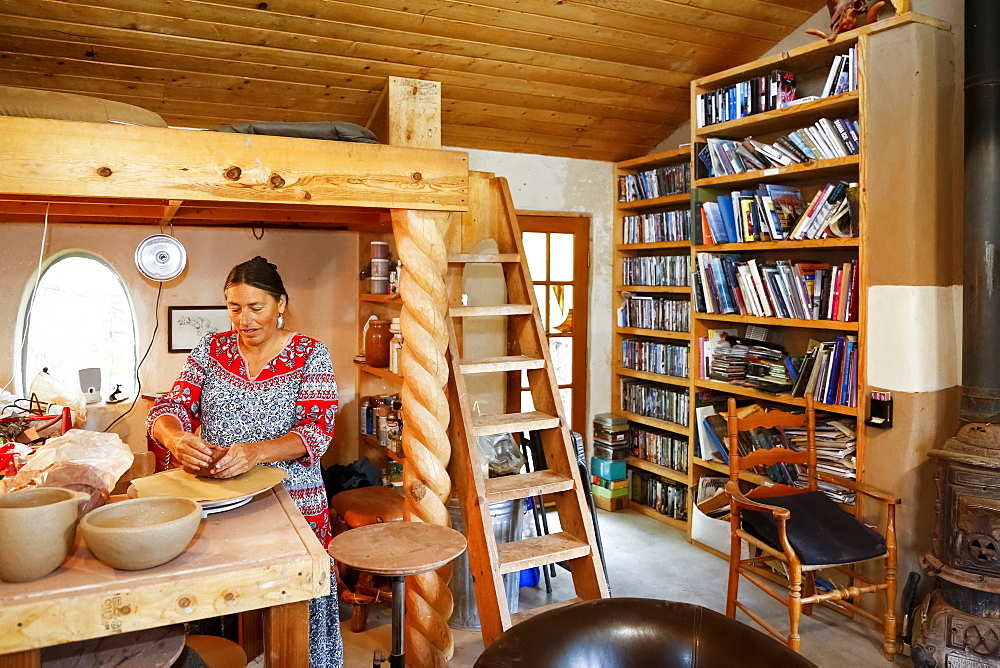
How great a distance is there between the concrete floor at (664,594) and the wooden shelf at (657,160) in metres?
2.27

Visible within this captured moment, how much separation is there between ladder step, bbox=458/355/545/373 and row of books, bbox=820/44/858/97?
6.14 ft

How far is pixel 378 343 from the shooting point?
3932 millimetres

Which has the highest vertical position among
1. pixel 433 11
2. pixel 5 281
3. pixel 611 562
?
pixel 433 11

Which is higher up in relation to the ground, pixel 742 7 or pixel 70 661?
pixel 742 7

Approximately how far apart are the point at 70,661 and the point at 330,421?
105cm

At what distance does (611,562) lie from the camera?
13.0 feet

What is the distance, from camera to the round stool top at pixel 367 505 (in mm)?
3326

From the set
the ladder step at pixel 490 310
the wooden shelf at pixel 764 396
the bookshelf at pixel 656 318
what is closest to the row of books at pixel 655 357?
the bookshelf at pixel 656 318

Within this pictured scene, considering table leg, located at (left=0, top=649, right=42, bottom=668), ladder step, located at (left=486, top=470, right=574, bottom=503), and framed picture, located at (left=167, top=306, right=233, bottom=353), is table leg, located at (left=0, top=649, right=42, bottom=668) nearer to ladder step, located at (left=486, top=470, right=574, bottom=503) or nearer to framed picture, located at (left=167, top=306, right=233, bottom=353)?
ladder step, located at (left=486, top=470, right=574, bottom=503)

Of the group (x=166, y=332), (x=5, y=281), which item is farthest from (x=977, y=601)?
(x=5, y=281)

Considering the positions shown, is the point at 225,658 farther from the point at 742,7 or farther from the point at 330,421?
the point at 742,7

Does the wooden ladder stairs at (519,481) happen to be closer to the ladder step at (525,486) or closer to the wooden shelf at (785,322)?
the ladder step at (525,486)

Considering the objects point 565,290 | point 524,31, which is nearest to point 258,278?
point 524,31

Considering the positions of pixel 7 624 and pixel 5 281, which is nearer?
pixel 7 624
